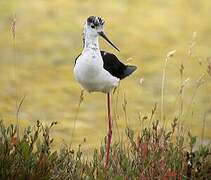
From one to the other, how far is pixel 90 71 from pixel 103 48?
400cm

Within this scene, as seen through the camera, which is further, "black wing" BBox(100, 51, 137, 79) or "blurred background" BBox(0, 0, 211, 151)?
"blurred background" BBox(0, 0, 211, 151)

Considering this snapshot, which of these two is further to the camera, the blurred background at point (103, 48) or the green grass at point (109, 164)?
the blurred background at point (103, 48)

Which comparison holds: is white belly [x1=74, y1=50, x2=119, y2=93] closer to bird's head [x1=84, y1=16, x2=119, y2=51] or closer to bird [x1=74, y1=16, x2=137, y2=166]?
bird [x1=74, y1=16, x2=137, y2=166]

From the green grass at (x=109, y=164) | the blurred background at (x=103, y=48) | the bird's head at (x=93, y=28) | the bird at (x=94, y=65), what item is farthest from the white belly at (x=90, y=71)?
the blurred background at (x=103, y=48)

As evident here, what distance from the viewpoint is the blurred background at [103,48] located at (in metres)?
7.53

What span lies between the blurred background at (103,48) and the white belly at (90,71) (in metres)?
1.53

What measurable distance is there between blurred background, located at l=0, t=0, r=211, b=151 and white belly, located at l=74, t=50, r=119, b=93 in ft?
5.02

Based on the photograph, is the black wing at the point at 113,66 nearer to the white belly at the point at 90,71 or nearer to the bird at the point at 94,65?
the bird at the point at 94,65

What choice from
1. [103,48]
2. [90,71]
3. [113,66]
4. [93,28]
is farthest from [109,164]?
[103,48]

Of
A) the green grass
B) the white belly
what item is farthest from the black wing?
the green grass

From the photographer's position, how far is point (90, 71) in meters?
5.11

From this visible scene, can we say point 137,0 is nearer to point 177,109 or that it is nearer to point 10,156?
point 177,109

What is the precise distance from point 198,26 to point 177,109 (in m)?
2.31

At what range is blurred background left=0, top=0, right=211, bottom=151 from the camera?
753 centimetres
